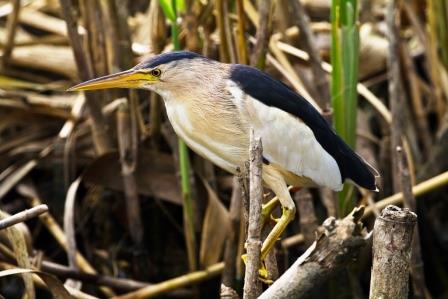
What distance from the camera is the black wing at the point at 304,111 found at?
249 centimetres

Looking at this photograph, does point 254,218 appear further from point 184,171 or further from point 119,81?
point 184,171

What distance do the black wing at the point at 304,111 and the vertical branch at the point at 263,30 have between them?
302 mm

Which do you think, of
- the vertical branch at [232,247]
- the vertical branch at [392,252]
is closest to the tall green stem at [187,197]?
the vertical branch at [232,247]

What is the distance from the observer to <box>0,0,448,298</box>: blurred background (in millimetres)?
3123

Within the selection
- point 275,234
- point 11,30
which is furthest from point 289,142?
point 11,30

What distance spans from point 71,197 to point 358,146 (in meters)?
1.16

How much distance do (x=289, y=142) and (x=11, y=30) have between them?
1505mm

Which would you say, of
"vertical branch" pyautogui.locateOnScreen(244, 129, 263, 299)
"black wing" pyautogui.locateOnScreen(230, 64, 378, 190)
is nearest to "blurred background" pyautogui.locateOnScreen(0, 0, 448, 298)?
"black wing" pyautogui.locateOnScreen(230, 64, 378, 190)

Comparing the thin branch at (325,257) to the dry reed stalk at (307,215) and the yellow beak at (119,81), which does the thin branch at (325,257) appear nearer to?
the yellow beak at (119,81)

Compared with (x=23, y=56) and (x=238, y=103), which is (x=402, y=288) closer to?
(x=238, y=103)

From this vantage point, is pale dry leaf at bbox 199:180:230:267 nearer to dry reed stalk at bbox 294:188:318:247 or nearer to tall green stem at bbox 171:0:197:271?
tall green stem at bbox 171:0:197:271

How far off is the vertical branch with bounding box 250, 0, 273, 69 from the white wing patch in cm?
36

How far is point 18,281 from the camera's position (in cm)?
357

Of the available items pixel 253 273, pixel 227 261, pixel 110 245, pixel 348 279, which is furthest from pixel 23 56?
pixel 253 273
